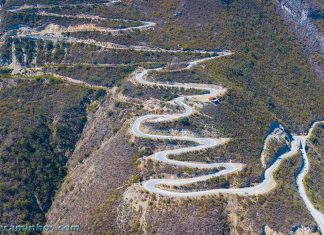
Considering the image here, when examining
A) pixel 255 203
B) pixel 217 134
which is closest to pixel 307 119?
pixel 217 134

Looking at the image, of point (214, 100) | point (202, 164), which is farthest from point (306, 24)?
point (202, 164)

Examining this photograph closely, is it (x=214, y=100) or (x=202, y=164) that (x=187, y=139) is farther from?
(x=214, y=100)

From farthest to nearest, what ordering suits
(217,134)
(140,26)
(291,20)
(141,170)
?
1. (291,20)
2. (140,26)
3. (217,134)
4. (141,170)

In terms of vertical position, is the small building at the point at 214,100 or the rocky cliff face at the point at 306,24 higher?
the rocky cliff face at the point at 306,24

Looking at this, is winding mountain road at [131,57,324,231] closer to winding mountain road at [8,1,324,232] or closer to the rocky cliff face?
winding mountain road at [8,1,324,232]

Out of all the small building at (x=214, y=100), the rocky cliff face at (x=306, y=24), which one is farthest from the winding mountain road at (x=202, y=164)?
the rocky cliff face at (x=306, y=24)

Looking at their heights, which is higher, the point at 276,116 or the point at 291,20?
the point at 291,20

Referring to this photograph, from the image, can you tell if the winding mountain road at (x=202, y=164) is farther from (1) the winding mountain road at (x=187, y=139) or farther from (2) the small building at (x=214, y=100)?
(2) the small building at (x=214, y=100)

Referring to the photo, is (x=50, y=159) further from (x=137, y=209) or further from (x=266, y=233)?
(x=266, y=233)
